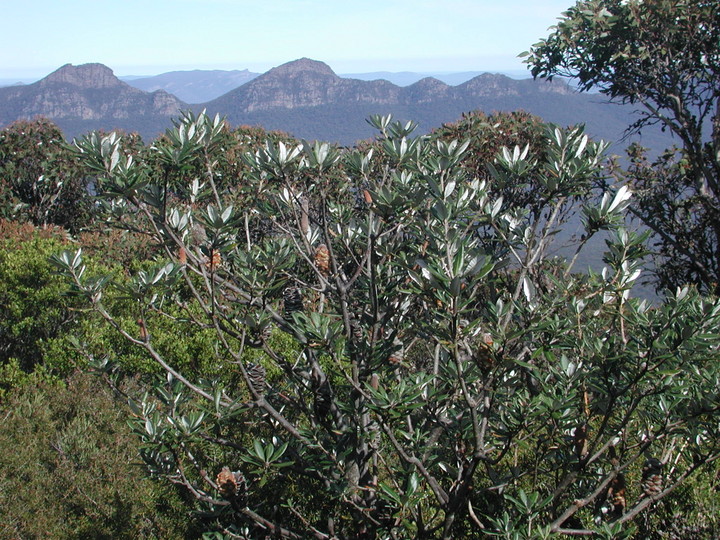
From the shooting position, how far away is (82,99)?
96.5 m

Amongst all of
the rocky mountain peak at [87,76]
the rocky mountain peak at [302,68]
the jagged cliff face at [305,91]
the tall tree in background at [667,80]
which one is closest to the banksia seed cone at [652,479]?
the tall tree in background at [667,80]

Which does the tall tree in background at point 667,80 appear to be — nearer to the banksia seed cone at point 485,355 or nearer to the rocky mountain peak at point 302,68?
the banksia seed cone at point 485,355

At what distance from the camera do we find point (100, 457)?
4605mm

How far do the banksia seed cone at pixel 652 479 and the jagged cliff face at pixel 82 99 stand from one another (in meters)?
97.0

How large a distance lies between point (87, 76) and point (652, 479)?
11704cm

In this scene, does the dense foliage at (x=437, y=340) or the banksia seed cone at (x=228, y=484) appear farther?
the banksia seed cone at (x=228, y=484)

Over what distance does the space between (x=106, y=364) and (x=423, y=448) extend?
1569 millimetres

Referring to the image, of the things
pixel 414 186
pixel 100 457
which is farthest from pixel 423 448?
pixel 100 457

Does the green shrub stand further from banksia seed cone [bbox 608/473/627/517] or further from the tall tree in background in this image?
the tall tree in background

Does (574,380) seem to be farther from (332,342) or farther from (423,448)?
(332,342)

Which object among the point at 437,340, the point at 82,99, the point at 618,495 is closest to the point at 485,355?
the point at 437,340

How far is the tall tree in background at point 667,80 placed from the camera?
8664 millimetres

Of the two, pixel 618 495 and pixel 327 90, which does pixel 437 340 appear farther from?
pixel 327 90

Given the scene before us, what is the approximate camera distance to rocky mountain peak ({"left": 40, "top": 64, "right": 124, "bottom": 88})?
9956cm
